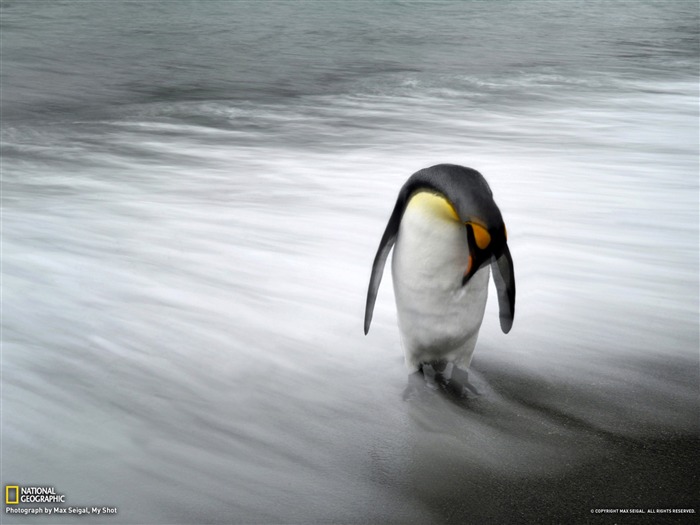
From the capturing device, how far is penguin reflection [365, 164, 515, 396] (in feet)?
6.36

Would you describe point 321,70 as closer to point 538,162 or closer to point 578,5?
point 538,162

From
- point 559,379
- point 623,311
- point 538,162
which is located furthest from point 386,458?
point 538,162

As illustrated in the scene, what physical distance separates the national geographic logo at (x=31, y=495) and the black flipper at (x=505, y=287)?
117 centimetres

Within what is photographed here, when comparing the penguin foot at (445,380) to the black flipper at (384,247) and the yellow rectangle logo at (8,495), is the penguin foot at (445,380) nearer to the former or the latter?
the black flipper at (384,247)

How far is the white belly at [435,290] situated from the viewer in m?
2.10

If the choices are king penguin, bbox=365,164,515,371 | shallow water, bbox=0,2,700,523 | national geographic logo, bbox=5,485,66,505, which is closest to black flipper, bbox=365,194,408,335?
king penguin, bbox=365,164,515,371

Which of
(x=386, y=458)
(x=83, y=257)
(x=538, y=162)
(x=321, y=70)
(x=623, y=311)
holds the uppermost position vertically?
(x=321, y=70)

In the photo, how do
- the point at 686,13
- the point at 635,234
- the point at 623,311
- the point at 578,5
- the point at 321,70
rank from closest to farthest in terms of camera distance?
the point at 623,311 → the point at 635,234 → the point at 321,70 → the point at 686,13 → the point at 578,5

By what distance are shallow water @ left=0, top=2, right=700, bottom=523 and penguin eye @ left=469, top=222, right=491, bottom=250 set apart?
0.48 m

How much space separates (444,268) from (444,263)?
16 millimetres

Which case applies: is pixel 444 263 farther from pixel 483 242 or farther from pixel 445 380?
pixel 445 380

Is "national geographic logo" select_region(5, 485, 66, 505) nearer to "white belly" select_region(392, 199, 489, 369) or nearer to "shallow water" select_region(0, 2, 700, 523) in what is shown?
"shallow water" select_region(0, 2, 700, 523)

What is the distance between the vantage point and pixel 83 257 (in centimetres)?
341

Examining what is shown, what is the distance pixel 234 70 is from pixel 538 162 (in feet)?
17.8
